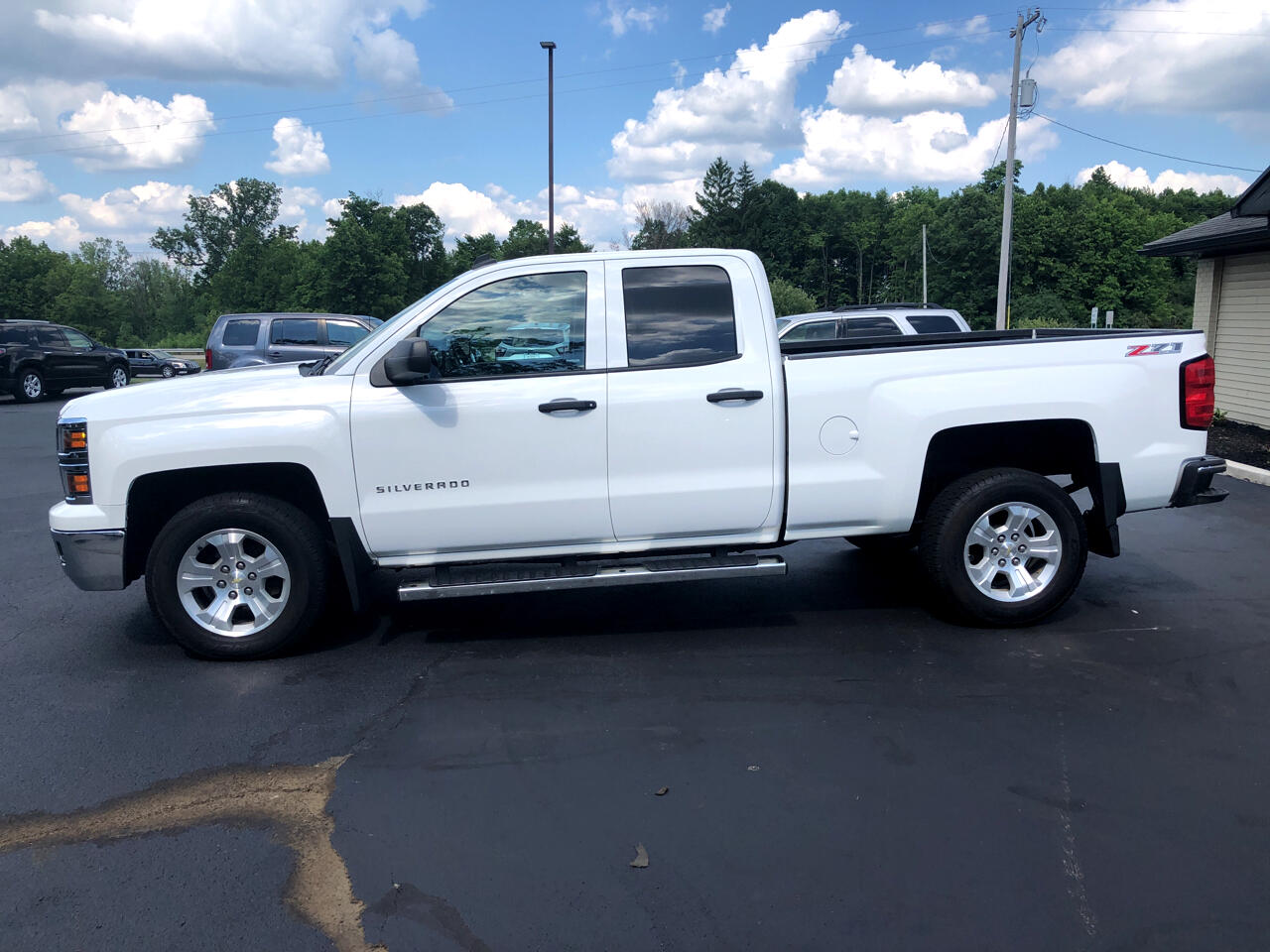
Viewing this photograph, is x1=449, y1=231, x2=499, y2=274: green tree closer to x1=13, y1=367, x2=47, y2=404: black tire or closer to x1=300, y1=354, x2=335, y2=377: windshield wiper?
x1=13, y1=367, x2=47, y2=404: black tire

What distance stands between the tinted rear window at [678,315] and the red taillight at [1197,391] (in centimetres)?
250

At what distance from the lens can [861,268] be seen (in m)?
113

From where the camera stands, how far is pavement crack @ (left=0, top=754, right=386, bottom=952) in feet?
9.74

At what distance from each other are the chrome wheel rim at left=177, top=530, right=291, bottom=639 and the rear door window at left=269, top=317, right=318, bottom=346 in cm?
1163

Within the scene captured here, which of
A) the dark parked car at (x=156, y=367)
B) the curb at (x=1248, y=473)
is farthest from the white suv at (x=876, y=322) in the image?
the dark parked car at (x=156, y=367)

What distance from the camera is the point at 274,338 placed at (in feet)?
51.5

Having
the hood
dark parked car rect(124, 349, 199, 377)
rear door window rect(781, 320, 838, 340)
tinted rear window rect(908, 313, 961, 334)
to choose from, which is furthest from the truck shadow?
dark parked car rect(124, 349, 199, 377)

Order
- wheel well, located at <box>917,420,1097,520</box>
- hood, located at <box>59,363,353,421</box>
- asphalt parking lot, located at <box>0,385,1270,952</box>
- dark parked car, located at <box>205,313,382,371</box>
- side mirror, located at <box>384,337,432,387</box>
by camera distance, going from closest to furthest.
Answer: asphalt parking lot, located at <box>0,385,1270,952</box> < side mirror, located at <box>384,337,432,387</box> < hood, located at <box>59,363,353,421</box> < wheel well, located at <box>917,420,1097,520</box> < dark parked car, located at <box>205,313,382,371</box>

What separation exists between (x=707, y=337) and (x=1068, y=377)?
77.8 inches

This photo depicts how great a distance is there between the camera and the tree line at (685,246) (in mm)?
68875

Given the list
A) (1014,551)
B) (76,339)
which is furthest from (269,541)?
(76,339)

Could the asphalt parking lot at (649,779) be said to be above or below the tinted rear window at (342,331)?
below

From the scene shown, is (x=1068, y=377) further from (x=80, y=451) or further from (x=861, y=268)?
(x=861, y=268)

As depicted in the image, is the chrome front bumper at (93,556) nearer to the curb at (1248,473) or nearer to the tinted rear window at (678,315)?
the tinted rear window at (678,315)
